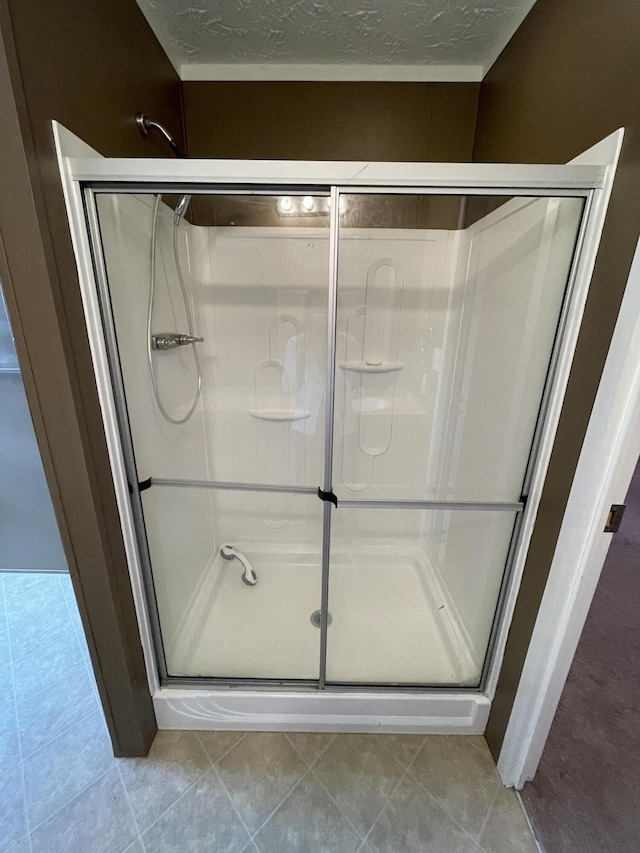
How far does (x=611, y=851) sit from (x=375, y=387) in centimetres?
177

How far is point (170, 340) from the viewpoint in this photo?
146cm

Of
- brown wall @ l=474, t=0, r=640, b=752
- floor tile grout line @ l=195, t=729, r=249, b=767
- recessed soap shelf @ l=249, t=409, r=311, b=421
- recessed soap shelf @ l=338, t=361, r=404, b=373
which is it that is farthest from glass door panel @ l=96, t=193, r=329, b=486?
floor tile grout line @ l=195, t=729, r=249, b=767

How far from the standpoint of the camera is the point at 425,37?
1.32 meters

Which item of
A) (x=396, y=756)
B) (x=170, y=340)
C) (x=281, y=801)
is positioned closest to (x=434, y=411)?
(x=170, y=340)

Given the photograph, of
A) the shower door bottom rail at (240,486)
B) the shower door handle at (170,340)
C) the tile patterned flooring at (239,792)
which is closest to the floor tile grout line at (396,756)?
the tile patterned flooring at (239,792)

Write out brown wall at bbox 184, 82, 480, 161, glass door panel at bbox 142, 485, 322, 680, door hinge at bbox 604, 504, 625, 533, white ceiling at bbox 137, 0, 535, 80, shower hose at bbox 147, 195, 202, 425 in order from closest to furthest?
door hinge at bbox 604, 504, 625, 533
white ceiling at bbox 137, 0, 535, 80
shower hose at bbox 147, 195, 202, 425
glass door panel at bbox 142, 485, 322, 680
brown wall at bbox 184, 82, 480, 161

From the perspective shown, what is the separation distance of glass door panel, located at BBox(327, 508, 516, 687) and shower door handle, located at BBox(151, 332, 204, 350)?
43.7 inches

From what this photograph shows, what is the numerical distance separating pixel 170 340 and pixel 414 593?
1655 mm

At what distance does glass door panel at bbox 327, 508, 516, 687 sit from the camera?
1.40 metres

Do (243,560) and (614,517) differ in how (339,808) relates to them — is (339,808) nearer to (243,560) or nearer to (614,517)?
(243,560)

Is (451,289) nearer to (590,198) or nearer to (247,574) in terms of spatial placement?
(590,198)

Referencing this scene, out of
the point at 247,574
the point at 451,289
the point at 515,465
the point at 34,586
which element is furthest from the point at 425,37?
the point at 34,586

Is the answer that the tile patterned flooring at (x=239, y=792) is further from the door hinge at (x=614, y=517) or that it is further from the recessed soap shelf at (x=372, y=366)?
the recessed soap shelf at (x=372, y=366)

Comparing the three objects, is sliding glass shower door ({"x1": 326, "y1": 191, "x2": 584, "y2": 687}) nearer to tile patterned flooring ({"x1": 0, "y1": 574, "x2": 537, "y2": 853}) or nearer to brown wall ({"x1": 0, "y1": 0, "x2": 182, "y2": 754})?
tile patterned flooring ({"x1": 0, "y1": 574, "x2": 537, "y2": 853})
